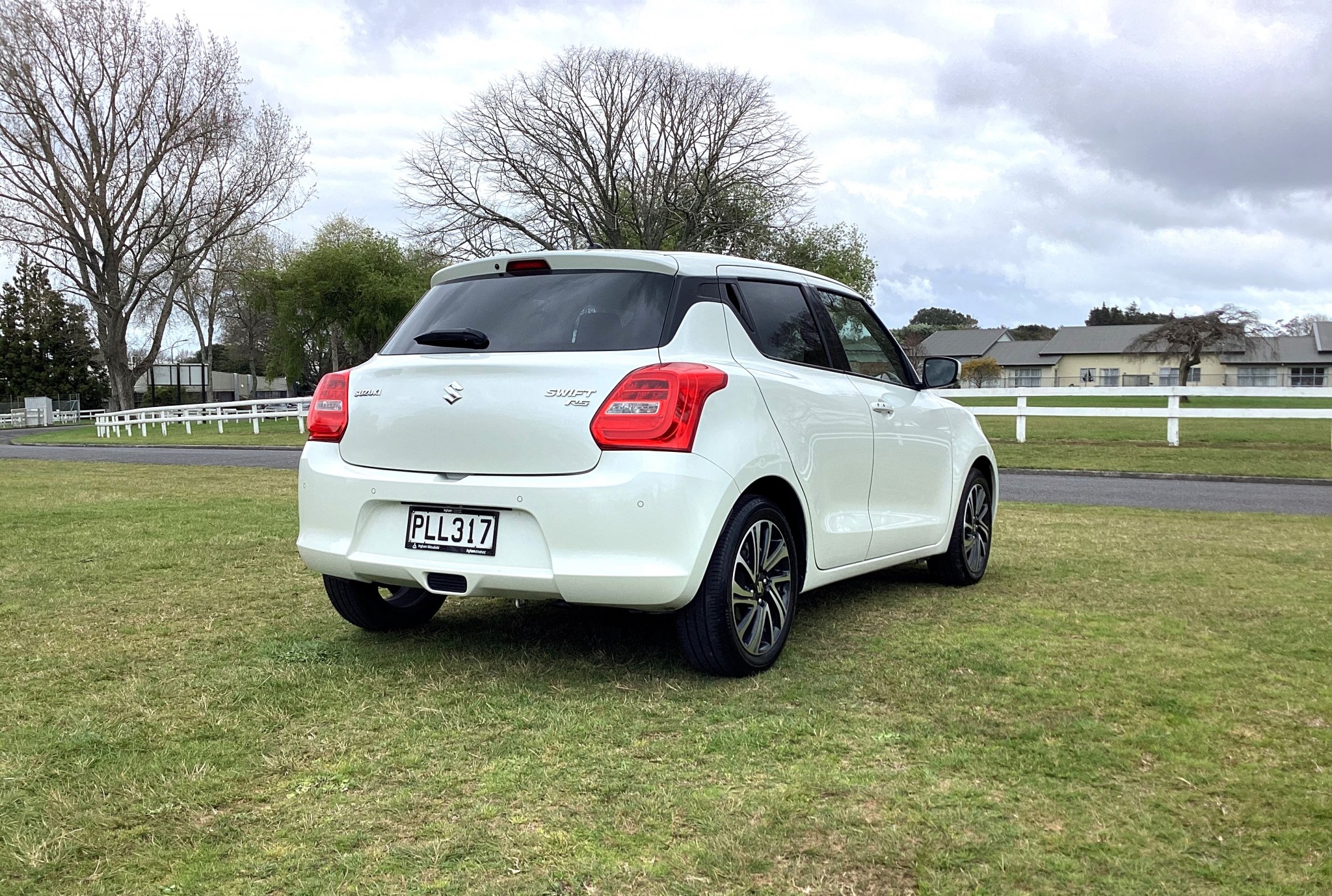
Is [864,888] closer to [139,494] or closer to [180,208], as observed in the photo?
[139,494]

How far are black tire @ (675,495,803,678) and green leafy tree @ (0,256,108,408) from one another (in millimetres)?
78787

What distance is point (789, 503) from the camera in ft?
15.1

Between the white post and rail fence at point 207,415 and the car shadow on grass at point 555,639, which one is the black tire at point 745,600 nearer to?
the car shadow on grass at point 555,639

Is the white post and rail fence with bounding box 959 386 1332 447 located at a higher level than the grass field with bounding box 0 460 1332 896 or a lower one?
higher

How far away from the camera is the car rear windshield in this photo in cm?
419

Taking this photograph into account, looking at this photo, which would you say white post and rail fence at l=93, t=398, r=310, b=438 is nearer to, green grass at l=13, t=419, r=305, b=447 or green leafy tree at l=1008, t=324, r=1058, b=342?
green grass at l=13, t=419, r=305, b=447

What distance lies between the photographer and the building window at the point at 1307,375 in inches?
3543

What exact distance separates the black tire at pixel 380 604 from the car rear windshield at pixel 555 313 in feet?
3.69

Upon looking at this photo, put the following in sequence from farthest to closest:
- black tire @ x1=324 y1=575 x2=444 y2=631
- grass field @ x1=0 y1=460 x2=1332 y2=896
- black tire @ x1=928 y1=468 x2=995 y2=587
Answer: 1. black tire @ x1=928 y1=468 x2=995 y2=587
2. black tire @ x1=324 y1=575 x2=444 y2=631
3. grass field @ x1=0 y1=460 x2=1332 y2=896

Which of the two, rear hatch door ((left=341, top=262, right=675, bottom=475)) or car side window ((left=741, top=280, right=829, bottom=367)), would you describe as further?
car side window ((left=741, top=280, right=829, bottom=367))

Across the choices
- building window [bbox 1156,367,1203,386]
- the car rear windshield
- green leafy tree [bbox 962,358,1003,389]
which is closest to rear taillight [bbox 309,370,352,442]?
the car rear windshield

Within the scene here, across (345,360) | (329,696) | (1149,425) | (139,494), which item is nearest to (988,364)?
(345,360)

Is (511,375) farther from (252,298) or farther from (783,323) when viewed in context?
(252,298)

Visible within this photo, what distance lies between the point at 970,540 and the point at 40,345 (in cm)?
8211
